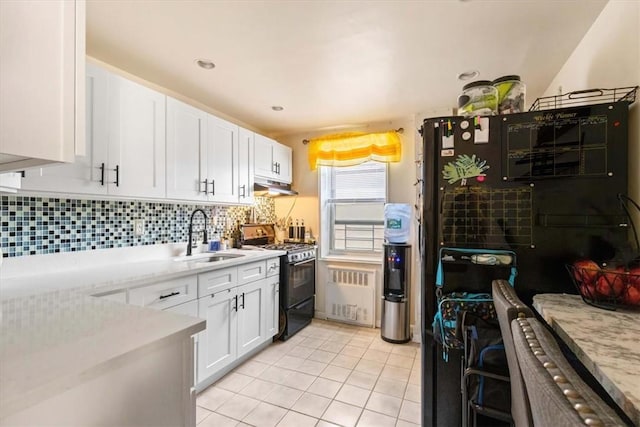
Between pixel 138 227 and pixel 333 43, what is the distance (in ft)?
6.50

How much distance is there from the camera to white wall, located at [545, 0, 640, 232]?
1.26 metres

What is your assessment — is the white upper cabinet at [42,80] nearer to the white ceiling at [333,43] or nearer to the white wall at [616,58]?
the white ceiling at [333,43]

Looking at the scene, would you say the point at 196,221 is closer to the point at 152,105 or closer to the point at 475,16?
the point at 152,105

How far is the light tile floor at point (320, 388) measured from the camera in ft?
6.15

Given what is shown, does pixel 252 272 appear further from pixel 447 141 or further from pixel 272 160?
pixel 447 141

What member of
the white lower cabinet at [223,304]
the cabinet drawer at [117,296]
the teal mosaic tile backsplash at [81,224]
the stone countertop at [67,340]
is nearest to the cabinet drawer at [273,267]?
the white lower cabinet at [223,304]

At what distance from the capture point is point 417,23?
66.6 inches

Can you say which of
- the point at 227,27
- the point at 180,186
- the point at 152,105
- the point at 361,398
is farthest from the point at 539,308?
the point at 152,105

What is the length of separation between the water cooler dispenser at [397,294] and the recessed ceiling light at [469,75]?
5.31 feet

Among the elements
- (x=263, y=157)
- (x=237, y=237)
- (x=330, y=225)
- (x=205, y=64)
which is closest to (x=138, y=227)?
(x=237, y=237)

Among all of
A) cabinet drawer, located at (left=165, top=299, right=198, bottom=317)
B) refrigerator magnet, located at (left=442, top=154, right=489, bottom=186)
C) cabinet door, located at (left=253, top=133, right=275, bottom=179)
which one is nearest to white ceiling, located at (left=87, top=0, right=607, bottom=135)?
cabinet door, located at (left=253, top=133, right=275, bottom=179)

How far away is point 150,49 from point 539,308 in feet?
8.41

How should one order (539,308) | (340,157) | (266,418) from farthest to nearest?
1. (340,157)
2. (266,418)
3. (539,308)

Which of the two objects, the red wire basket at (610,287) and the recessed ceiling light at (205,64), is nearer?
the red wire basket at (610,287)
